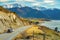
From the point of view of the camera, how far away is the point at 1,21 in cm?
8106

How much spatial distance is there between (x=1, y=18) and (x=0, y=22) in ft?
11.0

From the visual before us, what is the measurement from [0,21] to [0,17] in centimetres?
196

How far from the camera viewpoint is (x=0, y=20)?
80.2m

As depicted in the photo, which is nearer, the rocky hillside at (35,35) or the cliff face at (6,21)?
the rocky hillside at (35,35)

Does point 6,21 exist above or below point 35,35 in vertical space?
below

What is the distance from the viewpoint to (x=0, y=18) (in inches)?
3152

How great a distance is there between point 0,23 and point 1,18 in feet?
14.1

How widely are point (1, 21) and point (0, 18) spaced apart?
1.46 m

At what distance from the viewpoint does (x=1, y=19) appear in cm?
8100

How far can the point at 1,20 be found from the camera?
267 feet

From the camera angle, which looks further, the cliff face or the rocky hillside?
the cliff face

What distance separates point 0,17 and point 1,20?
119 centimetres

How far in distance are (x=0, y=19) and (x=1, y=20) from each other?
1.73 meters

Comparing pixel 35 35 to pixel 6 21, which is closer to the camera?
pixel 35 35
